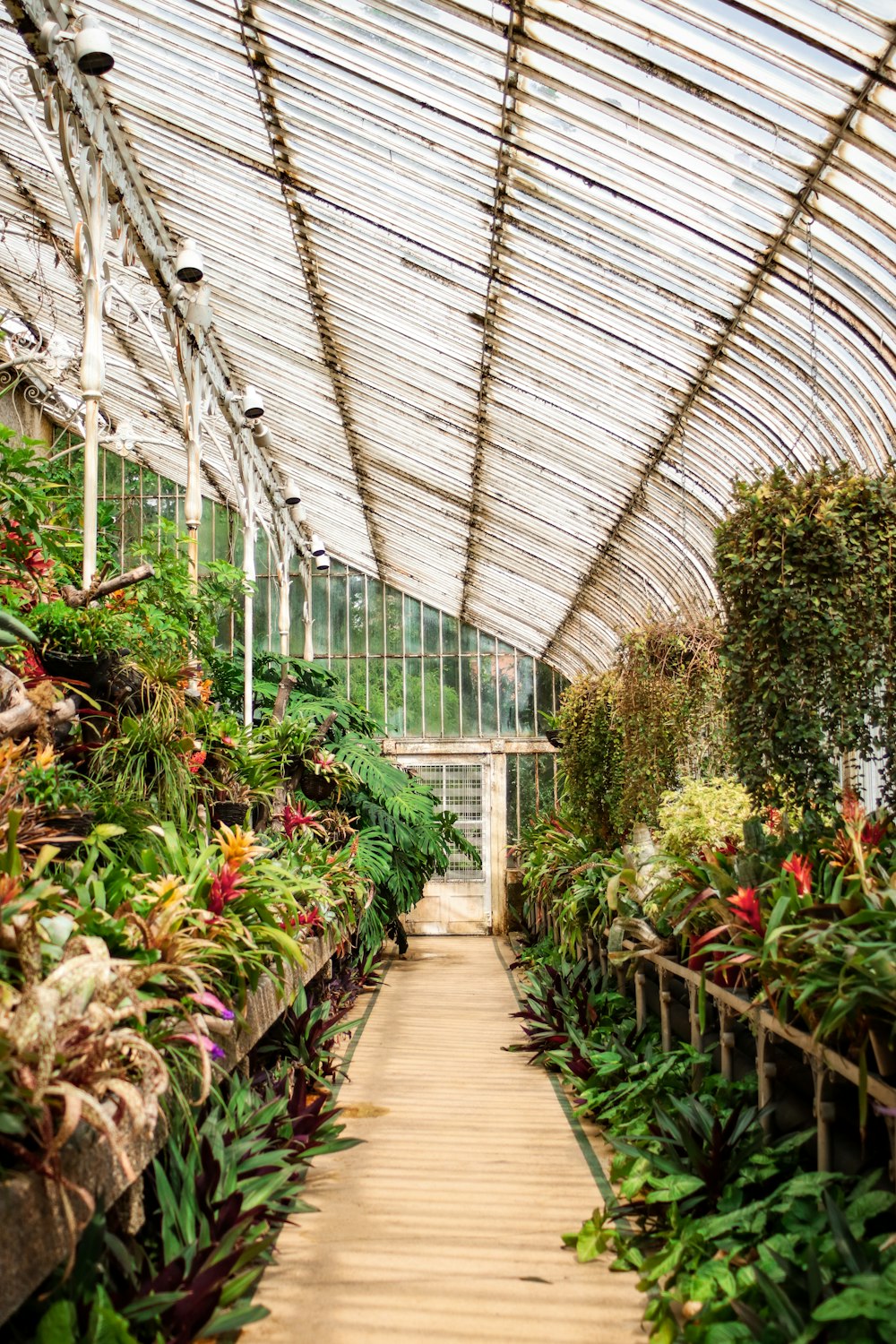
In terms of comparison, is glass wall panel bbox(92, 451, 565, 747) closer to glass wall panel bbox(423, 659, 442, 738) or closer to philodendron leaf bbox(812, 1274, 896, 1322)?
glass wall panel bbox(423, 659, 442, 738)

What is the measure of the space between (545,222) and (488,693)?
1010cm

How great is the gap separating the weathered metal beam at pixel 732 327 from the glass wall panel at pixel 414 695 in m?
4.85

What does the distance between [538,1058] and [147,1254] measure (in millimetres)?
3816

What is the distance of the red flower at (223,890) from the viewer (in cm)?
379

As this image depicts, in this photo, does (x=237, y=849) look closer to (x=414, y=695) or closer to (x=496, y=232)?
(x=496, y=232)

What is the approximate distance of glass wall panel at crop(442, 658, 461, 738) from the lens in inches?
576

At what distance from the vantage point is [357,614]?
48.2ft

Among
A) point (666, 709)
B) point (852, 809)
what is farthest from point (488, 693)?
point (852, 809)

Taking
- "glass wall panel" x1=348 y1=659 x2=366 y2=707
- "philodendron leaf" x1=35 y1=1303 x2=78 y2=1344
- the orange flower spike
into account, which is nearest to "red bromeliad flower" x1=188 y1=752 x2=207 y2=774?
the orange flower spike

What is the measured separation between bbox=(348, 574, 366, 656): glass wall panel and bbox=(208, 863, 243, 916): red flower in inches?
421

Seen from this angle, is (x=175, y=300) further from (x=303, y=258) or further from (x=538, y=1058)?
(x=538, y=1058)

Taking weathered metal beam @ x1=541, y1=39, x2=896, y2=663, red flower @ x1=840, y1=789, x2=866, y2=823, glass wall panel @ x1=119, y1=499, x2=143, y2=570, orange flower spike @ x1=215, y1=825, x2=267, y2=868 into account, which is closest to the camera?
weathered metal beam @ x1=541, y1=39, x2=896, y2=663

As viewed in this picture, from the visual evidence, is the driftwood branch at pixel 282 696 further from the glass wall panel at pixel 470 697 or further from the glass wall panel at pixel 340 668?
the glass wall panel at pixel 470 697

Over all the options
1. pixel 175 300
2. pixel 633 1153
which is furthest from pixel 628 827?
pixel 175 300
